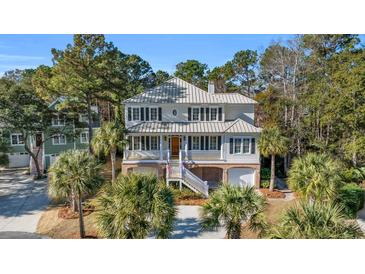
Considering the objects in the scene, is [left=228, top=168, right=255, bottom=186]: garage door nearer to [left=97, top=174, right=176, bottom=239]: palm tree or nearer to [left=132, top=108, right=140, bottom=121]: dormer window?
[left=132, top=108, right=140, bottom=121]: dormer window

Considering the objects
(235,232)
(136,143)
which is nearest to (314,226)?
(235,232)

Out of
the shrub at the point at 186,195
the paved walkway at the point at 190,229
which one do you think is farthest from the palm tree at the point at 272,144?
the paved walkway at the point at 190,229

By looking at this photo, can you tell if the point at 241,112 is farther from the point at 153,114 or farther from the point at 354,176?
the point at 354,176

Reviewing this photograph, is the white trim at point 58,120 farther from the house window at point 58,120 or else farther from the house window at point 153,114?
the house window at point 153,114

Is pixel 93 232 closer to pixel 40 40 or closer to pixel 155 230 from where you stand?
pixel 155 230

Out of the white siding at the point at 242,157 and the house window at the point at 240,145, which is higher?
the house window at the point at 240,145
